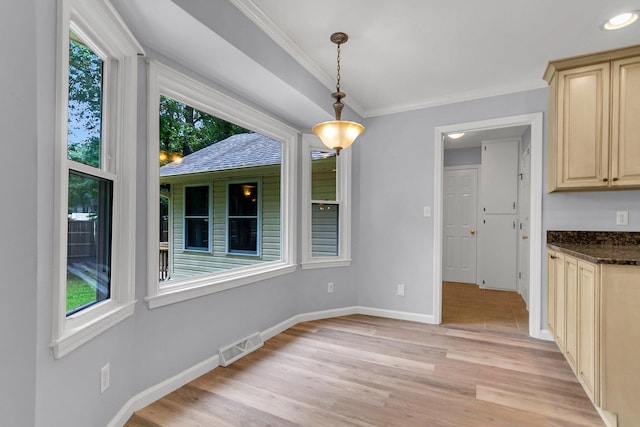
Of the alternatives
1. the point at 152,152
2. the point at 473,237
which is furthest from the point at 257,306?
the point at 473,237

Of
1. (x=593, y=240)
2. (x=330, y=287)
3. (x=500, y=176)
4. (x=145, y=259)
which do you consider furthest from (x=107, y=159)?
(x=500, y=176)

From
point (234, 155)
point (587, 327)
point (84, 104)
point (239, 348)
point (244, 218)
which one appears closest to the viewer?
point (84, 104)

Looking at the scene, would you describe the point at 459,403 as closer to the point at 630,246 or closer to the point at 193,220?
the point at 630,246

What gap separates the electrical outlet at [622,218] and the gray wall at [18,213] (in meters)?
4.09

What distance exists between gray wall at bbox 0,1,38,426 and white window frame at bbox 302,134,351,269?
2576 mm

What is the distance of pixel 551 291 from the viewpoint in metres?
2.84

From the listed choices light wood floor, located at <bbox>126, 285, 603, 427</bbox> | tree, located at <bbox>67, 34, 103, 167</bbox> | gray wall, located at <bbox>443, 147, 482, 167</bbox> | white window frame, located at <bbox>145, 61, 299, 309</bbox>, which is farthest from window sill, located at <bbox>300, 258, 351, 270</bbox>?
gray wall, located at <bbox>443, 147, 482, 167</bbox>

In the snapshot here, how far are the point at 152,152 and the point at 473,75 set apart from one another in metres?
2.92

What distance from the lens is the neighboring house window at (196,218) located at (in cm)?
297

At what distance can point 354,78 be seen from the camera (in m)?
3.08

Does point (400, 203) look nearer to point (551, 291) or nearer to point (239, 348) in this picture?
point (551, 291)

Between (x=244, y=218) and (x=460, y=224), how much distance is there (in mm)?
4110

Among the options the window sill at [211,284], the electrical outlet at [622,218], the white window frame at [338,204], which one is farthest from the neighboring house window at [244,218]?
the electrical outlet at [622,218]

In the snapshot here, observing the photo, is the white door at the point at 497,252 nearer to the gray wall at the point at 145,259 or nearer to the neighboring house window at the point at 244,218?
the gray wall at the point at 145,259
